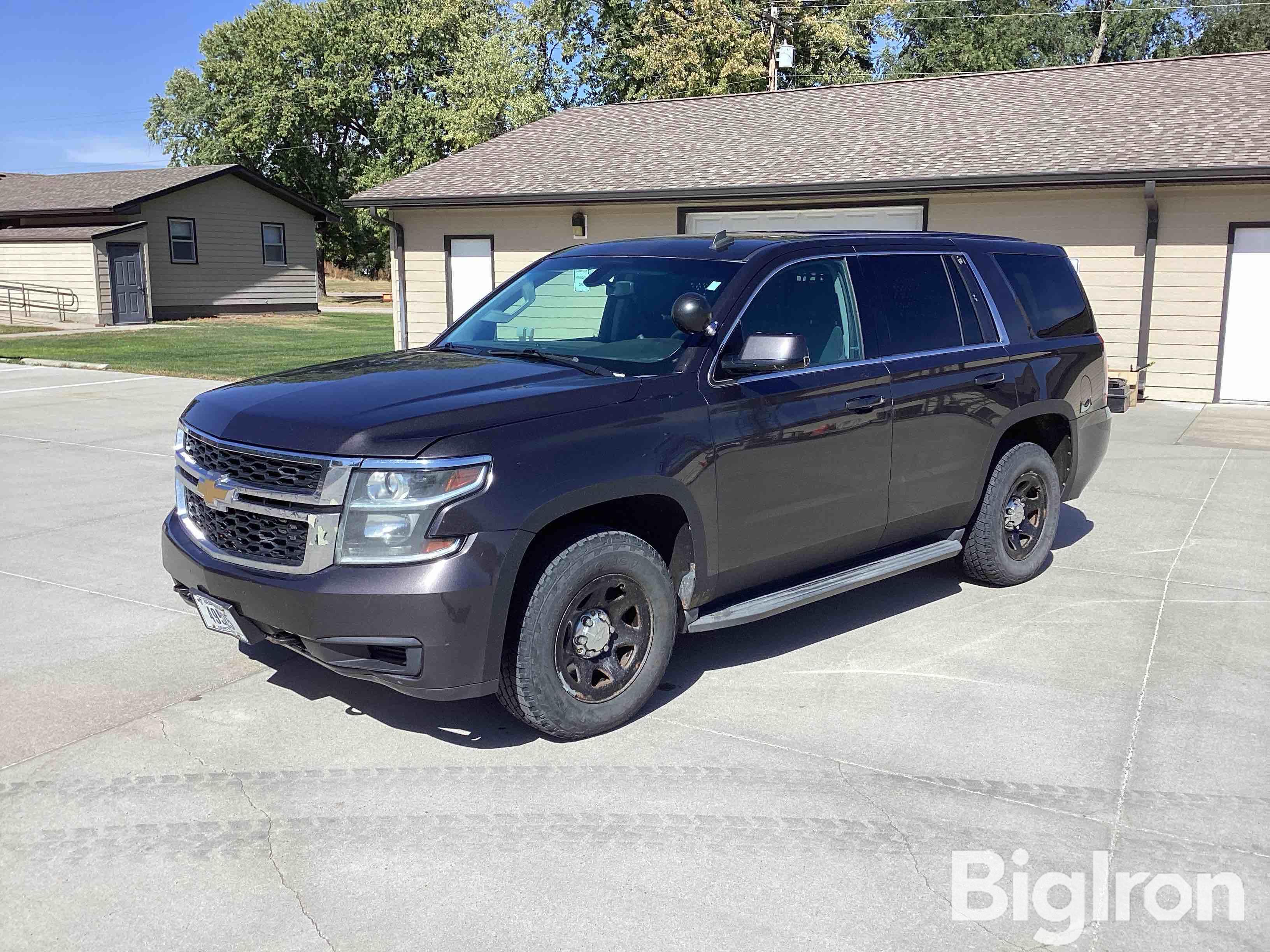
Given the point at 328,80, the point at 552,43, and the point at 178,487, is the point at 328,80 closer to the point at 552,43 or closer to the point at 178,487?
the point at 552,43

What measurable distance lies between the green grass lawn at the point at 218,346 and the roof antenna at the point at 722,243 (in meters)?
11.3

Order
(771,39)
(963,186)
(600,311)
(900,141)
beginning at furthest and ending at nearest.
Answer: (771,39), (900,141), (963,186), (600,311)

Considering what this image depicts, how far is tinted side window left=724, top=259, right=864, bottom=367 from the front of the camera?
5.28 meters

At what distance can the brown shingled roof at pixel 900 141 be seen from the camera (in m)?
15.8

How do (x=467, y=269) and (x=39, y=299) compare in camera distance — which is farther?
(x=39, y=299)

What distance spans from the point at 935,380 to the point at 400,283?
18.2 metres

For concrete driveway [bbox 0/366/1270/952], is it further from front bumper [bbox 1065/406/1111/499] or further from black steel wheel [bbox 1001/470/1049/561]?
front bumper [bbox 1065/406/1111/499]

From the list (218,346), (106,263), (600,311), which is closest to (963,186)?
(600,311)

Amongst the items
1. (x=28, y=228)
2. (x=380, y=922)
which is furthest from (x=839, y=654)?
(x=28, y=228)

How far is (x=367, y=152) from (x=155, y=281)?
20.9 metres

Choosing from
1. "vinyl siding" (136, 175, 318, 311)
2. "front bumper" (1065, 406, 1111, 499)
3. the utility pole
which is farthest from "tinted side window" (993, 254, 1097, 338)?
the utility pole

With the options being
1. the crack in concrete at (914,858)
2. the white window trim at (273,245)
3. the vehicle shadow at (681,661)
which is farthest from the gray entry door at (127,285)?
the crack in concrete at (914,858)

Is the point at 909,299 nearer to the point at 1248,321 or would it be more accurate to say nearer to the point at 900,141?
the point at 1248,321

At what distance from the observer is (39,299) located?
33188mm
